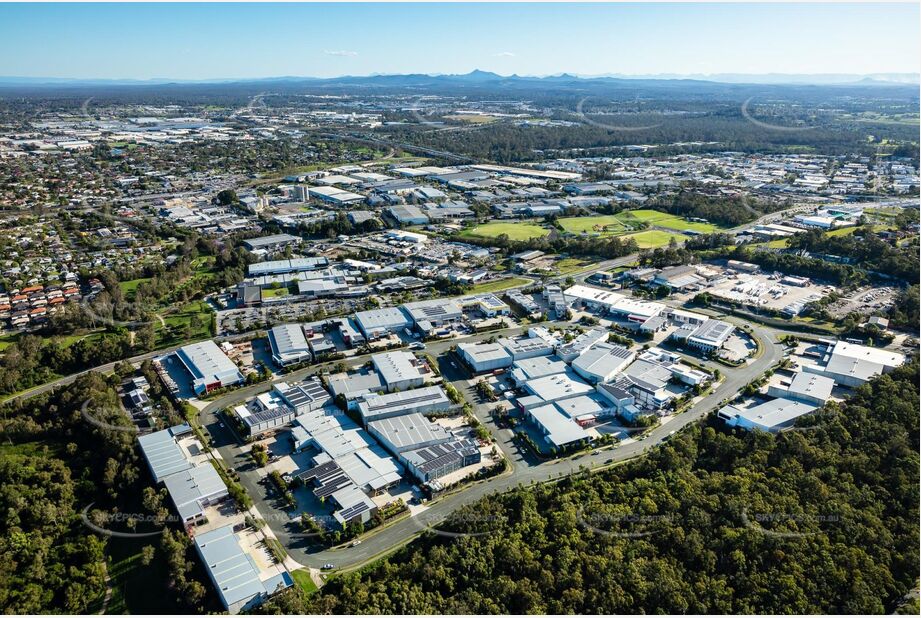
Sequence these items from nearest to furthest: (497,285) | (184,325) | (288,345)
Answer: (288,345) < (184,325) < (497,285)

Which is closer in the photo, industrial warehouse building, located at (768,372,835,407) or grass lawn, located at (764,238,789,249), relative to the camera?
industrial warehouse building, located at (768,372,835,407)

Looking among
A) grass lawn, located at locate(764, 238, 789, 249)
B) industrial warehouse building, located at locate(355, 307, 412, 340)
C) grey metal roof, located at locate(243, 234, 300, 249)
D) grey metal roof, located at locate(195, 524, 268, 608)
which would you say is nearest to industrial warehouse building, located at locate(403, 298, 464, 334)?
industrial warehouse building, located at locate(355, 307, 412, 340)

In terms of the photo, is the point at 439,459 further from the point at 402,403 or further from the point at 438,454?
the point at 402,403

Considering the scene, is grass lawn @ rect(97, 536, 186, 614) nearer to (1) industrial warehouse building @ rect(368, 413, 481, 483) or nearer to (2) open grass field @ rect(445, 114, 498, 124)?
(1) industrial warehouse building @ rect(368, 413, 481, 483)

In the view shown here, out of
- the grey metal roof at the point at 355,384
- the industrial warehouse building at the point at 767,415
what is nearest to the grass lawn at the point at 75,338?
the grey metal roof at the point at 355,384

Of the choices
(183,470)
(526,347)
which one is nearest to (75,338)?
(183,470)
